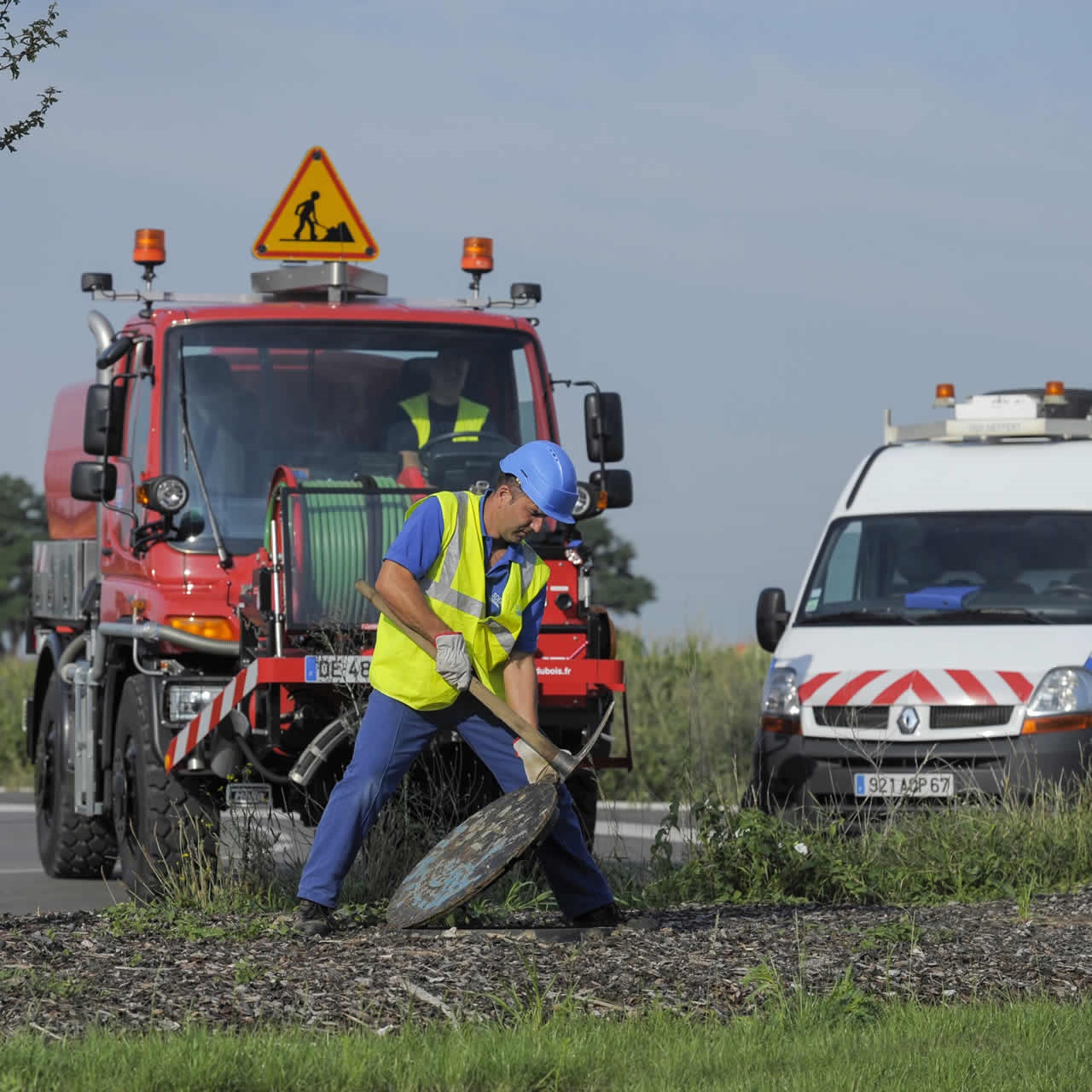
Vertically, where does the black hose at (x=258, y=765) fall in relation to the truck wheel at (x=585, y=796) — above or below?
above

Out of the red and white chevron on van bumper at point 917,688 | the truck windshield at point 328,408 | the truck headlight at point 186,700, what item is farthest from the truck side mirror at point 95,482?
the red and white chevron on van bumper at point 917,688

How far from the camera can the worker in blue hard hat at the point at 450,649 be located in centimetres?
768

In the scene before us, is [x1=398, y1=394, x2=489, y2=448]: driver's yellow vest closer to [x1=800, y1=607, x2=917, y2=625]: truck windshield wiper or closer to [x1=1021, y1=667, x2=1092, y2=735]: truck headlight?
[x1=800, y1=607, x2=917, y2=625]: truck windshield wiper

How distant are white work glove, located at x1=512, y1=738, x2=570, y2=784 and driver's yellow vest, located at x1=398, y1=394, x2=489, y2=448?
3538mm

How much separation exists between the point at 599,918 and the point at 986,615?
5100 mm

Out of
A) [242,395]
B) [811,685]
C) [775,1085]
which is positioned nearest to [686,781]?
[811,685]

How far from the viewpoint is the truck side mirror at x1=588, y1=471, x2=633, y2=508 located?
11.5 m

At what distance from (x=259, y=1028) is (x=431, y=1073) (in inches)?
32.1

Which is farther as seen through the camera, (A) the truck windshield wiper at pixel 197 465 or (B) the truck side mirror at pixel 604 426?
(B) the truck side mirror at pixel 604 426

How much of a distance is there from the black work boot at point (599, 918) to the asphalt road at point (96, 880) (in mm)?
1598

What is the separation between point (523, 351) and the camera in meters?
11.6

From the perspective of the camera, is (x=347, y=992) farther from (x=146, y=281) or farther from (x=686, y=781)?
(x=146, y=281)

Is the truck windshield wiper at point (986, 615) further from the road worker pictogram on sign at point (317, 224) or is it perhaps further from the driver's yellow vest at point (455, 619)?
the driver's yellow vest at point (455, 619)

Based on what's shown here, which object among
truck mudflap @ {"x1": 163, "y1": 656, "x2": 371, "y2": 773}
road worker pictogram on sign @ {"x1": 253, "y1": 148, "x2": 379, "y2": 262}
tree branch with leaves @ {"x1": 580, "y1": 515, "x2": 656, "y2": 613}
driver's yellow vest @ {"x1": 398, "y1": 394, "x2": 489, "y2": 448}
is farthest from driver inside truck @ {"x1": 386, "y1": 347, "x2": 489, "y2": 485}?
tree branch with leaves @ {"x1": 580, "y1": 515, "x2": 656, "y2": 613}
